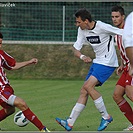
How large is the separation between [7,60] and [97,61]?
59.4 inches

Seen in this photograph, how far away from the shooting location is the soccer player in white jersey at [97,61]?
9453 mm

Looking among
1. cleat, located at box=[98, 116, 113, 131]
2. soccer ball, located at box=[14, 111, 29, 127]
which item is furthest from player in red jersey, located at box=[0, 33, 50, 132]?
cleat, located at box=[98, 116, 113, 131]

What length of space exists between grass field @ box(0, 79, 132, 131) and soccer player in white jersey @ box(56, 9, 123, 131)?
0.25 metres

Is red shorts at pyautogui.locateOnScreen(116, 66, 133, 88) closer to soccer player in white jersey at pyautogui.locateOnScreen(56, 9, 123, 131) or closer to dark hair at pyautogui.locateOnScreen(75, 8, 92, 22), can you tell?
soccer player in white jersey at pyautogui.locateOnScreen(56, 9, 123, 131)

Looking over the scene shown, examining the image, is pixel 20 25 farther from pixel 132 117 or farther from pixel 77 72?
pixel 132 117

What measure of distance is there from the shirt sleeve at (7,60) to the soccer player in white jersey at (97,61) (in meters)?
1.14

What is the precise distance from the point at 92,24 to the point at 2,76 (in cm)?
176

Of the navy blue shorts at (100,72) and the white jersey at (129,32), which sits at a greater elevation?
the white jersey at (129,32)

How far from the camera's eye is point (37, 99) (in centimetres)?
1447

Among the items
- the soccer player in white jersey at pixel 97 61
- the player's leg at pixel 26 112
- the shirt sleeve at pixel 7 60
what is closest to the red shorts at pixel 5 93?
the player's leg at pixel 26 112

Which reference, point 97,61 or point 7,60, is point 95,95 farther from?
point 7,60

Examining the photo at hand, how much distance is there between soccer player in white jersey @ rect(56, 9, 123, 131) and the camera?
9.45 m

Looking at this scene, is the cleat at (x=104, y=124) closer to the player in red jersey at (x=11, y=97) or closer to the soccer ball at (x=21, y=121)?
the player in red jersey at (x=11, y=97)

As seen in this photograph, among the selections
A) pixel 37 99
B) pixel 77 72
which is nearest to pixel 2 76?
pixel 37 99
